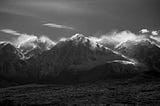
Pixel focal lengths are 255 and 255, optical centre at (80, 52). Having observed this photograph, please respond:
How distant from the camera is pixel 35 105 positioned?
541ft

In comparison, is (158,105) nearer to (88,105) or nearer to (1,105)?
(88,105)

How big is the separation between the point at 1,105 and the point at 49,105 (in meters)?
29.2

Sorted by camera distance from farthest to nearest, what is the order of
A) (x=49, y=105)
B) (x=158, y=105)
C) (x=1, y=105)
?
(x=49, y=105) → (x=1, y=105) → (x=158, y=105)

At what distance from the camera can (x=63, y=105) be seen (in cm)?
15225

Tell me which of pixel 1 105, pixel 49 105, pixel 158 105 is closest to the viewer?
pixel 158 105

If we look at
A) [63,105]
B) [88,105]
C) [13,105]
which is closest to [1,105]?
[13,105]

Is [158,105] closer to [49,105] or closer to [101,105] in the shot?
[101,105]

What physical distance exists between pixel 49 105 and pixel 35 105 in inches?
406

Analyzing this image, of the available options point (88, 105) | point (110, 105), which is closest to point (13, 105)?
point (88, 105)

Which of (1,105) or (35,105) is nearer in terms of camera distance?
(1,105)

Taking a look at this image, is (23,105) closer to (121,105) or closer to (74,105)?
(74,105)

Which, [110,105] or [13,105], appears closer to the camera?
[110,105]

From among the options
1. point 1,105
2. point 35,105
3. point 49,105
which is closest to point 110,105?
point 49,105

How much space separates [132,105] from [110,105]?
12.3m
